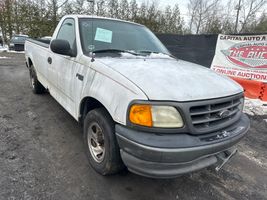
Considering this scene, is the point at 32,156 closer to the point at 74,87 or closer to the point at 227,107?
the point at 74,87

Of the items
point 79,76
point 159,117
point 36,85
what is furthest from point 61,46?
point 36,85

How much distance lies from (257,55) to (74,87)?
5.78m

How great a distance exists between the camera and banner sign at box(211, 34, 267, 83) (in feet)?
21.0

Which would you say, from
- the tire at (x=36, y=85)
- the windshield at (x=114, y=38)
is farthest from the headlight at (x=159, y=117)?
the tire at (x=36, y=85)

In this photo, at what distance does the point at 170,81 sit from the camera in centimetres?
214

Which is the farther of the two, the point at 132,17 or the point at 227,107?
the point at 132,17

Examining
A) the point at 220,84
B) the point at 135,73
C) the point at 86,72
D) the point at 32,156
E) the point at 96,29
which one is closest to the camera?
the point at 135,73

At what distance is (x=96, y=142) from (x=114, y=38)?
154 centimetres

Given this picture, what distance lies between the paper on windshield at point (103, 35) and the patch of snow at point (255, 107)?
13.0 feet

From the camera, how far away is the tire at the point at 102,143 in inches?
90.1

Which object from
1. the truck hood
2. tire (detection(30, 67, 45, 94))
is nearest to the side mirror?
the truck hood

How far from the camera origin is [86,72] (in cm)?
270

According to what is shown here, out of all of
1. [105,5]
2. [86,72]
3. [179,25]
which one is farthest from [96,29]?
[179,25]

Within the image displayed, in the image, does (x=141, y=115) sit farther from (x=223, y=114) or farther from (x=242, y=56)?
(x=242, y=56)
